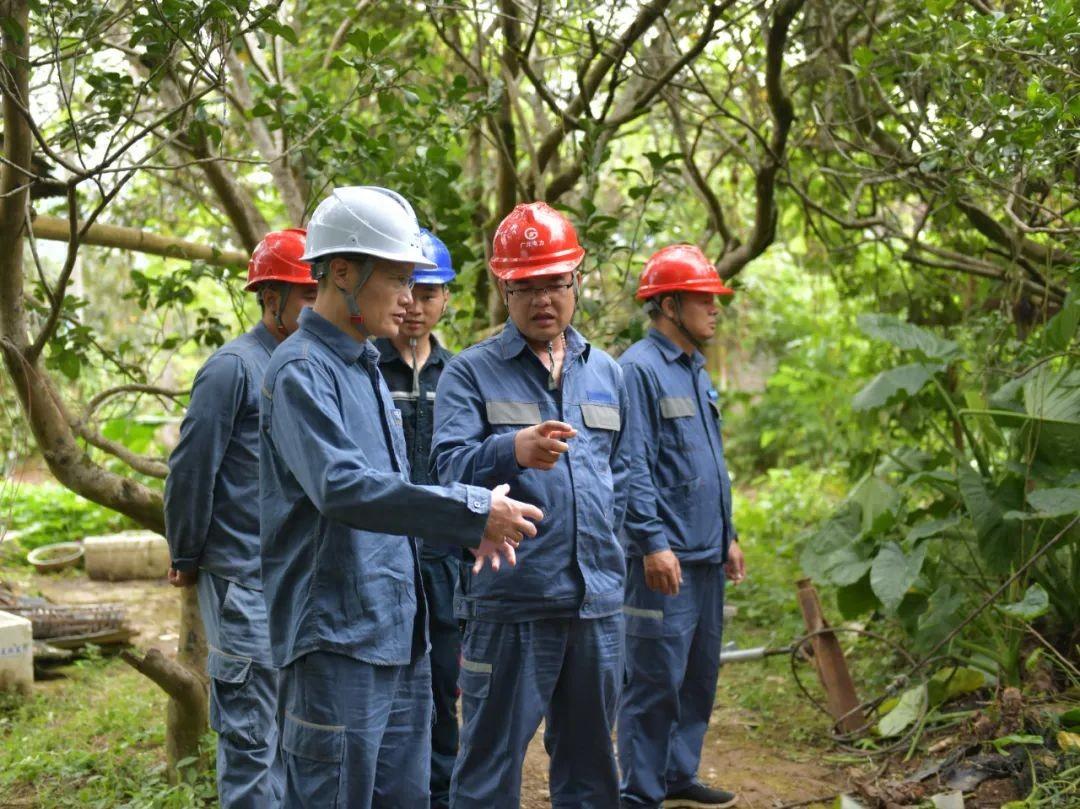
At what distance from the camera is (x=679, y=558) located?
4.59m

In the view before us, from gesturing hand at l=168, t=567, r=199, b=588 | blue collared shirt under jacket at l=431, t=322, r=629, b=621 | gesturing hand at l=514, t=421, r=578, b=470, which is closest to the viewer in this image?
gesturing hand at l=514, t=421, r=578, b=470

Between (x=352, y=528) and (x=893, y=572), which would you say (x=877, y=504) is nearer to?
(x=893, y=572)

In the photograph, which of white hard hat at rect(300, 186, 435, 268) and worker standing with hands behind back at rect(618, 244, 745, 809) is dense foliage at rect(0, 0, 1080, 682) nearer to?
worker standing with hands behind back at rect(618, 244, 745, 809)

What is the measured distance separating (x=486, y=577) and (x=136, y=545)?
21.1 feet

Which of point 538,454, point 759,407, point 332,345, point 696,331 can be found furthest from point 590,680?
point 759,407

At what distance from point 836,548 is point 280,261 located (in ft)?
11.2

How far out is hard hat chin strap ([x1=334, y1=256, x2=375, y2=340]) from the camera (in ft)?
9.78

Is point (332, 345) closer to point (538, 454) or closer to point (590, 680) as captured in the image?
point (538, 454)

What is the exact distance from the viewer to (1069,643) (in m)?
5.36

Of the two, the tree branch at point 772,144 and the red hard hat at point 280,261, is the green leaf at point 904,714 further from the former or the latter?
the red hard hat at point 280,261

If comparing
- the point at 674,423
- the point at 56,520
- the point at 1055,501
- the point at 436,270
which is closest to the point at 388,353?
the point at 436,270

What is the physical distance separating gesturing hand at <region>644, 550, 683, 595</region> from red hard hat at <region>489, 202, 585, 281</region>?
109cm

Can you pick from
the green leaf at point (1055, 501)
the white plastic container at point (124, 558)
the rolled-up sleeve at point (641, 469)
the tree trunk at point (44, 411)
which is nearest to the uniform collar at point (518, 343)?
the rolled-up sleeve at point (641, 469)

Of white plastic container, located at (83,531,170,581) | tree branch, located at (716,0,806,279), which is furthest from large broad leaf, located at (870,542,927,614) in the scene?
white plastic container, located at (83,531,170,581)
